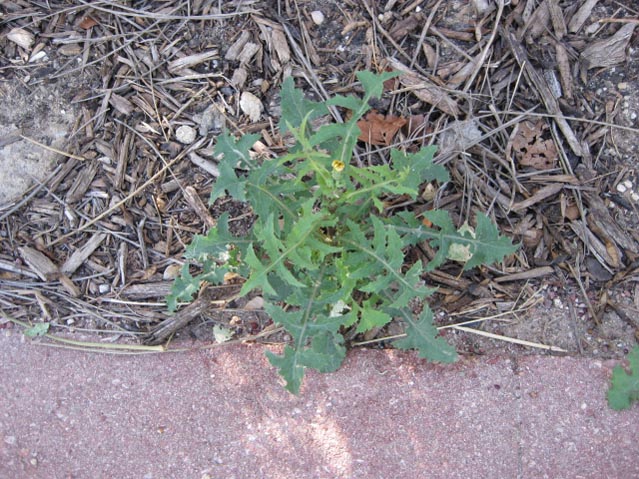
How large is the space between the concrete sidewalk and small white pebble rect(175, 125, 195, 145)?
924mm

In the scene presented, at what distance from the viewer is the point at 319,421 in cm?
249

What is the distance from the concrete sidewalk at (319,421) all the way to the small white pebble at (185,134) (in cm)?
92

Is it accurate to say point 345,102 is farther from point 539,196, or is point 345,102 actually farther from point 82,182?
point 82,182

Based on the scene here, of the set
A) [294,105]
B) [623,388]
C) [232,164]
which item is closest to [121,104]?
[232,164]

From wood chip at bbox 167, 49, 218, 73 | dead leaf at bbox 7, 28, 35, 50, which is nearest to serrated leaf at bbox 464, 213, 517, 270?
wood chip at bbox 167, 49, 218, 73

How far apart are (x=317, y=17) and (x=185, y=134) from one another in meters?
0.78

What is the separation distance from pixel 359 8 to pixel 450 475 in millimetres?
2009

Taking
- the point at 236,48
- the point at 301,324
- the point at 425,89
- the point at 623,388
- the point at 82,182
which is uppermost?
the point at 425,89

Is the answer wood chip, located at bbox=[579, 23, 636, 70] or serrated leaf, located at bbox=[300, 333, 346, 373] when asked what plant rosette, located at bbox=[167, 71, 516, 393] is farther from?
wood chip, located at bbox=[579, 23, 636, 70]

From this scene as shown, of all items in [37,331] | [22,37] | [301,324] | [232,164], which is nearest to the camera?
[301,324]

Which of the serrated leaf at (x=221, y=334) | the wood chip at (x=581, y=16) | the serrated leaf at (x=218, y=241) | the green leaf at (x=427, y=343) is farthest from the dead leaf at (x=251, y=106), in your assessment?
the wood chip at (x=581, y=16)

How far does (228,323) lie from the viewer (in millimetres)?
2631

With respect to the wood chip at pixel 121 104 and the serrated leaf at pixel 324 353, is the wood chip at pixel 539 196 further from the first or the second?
the wood chip at pixel 121 104

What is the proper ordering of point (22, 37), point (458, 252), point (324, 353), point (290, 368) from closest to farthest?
point (290, 368)
point (324, 353)
point (458, 252)
point (22, 37)
